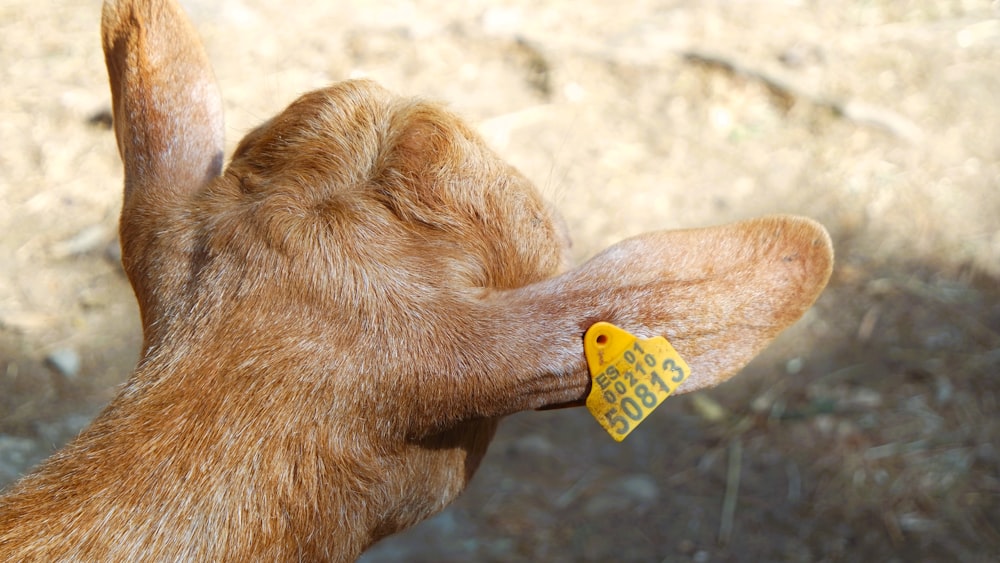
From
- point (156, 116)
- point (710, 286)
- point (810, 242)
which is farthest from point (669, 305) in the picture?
point (156, 116)

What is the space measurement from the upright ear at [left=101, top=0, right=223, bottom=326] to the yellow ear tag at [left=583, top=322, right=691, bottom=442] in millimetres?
1353

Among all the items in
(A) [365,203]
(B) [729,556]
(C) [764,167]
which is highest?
Answer: (A) [365,203]

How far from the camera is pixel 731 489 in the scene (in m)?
4.58

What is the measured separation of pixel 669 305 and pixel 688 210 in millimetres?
3637

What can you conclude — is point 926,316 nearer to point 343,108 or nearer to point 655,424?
point 655,424

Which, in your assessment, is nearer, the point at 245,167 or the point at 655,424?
the point at 245,167

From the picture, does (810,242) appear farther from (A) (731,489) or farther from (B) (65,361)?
(B) (65,361)

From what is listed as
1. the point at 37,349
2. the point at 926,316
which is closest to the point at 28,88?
the point at 37,349

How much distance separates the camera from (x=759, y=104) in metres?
6.31

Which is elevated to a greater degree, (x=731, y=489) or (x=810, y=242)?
(x=810, y=242)

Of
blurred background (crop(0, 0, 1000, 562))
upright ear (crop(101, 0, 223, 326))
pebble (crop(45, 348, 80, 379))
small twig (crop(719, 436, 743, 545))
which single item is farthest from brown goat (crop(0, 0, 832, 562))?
pebble (crop(45, 348, 80, 379))

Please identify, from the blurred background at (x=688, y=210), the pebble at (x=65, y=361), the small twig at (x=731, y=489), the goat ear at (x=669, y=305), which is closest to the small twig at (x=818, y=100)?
the blurred background at (x=688, y=210)

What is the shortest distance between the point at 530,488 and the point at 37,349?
9.62ft

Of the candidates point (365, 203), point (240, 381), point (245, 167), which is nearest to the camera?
point (240, 381)
